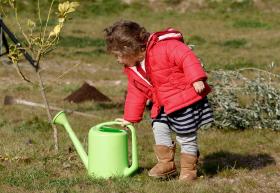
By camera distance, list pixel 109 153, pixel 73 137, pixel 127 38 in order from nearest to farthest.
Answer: pixel 127 38, pixel 109 153, pixel 73 137

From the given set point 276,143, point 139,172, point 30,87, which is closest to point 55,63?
point 30,87

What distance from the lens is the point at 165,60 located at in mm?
4934

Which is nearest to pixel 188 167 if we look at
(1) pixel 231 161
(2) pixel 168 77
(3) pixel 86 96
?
(2) pixel 168 77

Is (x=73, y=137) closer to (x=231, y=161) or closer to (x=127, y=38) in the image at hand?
(x=127, y=38)

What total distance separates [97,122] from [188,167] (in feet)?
11.1

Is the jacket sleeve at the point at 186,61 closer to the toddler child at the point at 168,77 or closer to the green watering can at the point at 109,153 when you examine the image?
the toddler child at the point at 168,77

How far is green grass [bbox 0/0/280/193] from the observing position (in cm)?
498

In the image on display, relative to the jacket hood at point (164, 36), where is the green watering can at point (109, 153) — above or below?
below

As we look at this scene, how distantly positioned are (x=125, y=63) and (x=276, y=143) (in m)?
2.69

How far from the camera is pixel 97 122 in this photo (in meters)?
8.38

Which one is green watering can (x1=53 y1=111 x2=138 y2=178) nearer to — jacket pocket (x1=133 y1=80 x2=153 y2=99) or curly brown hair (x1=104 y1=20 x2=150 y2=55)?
jacket pocket (x1=133 y1=80 x2=153 y2=99)

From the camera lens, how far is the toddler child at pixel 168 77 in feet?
16.0

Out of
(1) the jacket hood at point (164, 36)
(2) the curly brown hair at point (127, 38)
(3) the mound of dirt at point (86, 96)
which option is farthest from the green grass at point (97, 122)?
(1) the jacket hood at point (164, 36)

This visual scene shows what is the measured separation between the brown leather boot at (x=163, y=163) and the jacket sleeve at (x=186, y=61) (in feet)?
2.46
